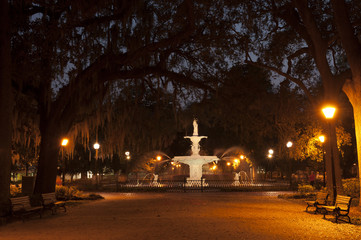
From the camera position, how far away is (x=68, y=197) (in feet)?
63.1

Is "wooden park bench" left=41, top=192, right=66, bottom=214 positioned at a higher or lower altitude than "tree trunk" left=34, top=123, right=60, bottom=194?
lower

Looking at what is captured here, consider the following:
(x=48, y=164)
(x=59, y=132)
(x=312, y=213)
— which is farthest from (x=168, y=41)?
(x=312, y=213)

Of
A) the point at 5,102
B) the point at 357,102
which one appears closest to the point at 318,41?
the point at 357,102

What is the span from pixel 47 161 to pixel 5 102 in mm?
4467

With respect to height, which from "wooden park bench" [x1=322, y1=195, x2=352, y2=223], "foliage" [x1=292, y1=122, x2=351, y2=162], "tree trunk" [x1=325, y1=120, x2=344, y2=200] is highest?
"foliage" [x1=292, y1=122, x2=351, y2=162]

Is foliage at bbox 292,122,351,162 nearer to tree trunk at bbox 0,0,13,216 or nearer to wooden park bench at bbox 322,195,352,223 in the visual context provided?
wooden park bench at bbox 322,195,352,223

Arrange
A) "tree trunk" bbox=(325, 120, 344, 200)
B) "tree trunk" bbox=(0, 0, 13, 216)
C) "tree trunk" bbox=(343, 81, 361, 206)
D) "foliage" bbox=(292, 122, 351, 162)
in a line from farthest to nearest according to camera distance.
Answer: "foliage" bbox=(292, 122, 351, 162) → "tree trunk" bbox=(325, 120, 344, 200) → "tree trunk" bbox=(343, 81, 361, 206) → "tree trunk" bbox=(0, 0, 13, 216)

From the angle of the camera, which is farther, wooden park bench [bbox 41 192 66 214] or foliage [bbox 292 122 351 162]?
foliage [bbox 292 122 351 162]

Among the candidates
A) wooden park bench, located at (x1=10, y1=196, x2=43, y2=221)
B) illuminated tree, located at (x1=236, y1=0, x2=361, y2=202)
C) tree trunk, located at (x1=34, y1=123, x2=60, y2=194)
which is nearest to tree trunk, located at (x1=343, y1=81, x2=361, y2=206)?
illuminated tree, located at (x1=236, y1=0, x2=361, y2=202)

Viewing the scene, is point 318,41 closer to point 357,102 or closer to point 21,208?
point 357,102

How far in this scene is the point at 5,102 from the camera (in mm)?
13227

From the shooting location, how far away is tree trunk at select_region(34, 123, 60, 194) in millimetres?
16734

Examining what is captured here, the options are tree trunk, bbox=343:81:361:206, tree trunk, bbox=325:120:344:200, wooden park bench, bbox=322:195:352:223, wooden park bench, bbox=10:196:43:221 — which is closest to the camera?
wooden park bench, bbox=322:195:352:223

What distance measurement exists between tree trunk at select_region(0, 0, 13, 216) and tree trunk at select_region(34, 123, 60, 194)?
3.42m
